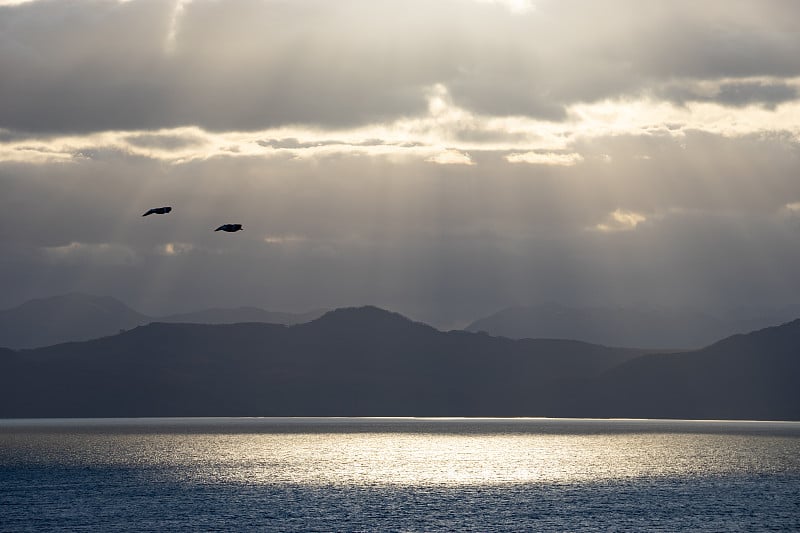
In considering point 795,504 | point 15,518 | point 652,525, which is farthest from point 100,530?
point 795,504

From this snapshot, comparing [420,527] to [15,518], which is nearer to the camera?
[420,527]

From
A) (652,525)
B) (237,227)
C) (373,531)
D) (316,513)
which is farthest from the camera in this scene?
(316,513)

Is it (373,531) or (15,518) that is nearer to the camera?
(373,531)

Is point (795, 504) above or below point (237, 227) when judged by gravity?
below

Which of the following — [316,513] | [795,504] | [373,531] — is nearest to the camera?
[373,531]

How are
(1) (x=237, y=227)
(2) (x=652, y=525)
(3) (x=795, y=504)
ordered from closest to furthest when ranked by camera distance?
(1) (x=237, y=227) < (2) (x=652, y=525) < (3) (x=795, y=504)

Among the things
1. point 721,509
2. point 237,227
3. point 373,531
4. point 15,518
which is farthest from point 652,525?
point 15,518

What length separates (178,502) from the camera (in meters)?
195

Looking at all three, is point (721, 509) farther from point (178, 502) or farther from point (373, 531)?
point (178, 502)

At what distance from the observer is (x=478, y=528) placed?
155 meters

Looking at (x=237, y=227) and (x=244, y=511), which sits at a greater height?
(x=237, y=227)

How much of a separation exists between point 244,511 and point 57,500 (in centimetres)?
4167

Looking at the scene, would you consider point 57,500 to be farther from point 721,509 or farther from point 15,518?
point 721,509

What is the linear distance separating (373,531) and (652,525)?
43.4 metres
